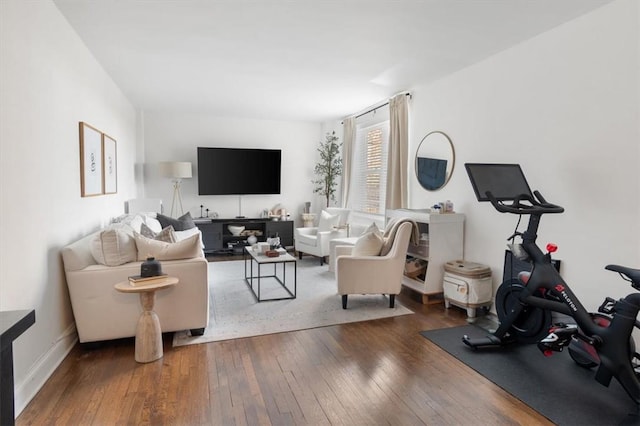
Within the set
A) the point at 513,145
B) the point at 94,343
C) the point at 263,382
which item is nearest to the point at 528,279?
the point at 513,145

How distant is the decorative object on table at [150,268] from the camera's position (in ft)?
9.06

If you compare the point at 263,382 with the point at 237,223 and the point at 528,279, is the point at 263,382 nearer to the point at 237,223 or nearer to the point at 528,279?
the point at 528,279

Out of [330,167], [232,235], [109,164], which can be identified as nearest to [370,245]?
[109,164]

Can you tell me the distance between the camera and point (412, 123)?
4938 mm

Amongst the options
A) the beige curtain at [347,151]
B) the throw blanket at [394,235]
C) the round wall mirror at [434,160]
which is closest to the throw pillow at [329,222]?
the beige curtain at [347,151]

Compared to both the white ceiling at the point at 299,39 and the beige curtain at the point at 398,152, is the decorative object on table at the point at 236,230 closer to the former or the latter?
the white ceiling at the point at 299,39

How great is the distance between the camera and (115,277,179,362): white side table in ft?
8.76

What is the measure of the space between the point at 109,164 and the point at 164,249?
1.99 meters

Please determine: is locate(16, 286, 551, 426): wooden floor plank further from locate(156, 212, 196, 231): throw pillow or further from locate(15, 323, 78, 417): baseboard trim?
locate(156, 212, 196, 231): throw pillow

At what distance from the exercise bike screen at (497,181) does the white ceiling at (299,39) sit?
116 centimetres

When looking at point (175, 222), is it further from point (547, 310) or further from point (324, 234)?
point (547, 310)

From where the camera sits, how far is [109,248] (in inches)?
114

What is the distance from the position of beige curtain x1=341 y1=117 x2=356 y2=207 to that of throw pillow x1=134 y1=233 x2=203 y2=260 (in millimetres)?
3982

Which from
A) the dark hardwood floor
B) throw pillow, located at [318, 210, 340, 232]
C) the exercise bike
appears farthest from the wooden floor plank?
throw pillow, located at [318, 210, 340, 232]
